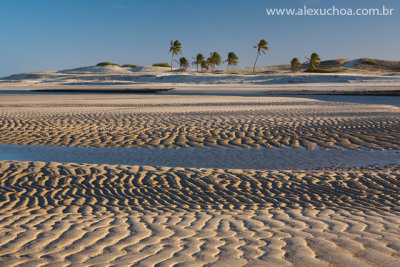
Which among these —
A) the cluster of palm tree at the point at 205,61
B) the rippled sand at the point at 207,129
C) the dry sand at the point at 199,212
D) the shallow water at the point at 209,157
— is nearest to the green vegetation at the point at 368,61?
the cluster of palm tree at the point at 205,61

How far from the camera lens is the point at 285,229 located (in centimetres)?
515

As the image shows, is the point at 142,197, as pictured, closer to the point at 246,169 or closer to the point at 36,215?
the point at 36,215

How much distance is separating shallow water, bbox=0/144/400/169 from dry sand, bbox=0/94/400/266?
0.69 meters

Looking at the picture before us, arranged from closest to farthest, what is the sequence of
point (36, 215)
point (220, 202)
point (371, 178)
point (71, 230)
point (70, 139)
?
point (71, 230) → point (36, 215) → point (220, 202) → point (371, 178) → point (70, 139)

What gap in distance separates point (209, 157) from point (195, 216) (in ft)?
15.3

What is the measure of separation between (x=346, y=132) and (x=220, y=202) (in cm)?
799

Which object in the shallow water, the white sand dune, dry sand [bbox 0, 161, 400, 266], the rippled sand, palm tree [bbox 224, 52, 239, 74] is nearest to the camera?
dry sand [bbox 0, 161, 400, 266]

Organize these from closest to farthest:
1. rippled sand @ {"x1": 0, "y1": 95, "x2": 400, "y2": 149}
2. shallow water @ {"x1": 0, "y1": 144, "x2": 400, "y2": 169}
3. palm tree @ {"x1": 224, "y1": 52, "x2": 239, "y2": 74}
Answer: shallow water @ {"x1": 0, "y1": 144, "x2": 400, "y2": 169} < rippled sand @ {"x1": 0, "y1": 95, "x2": 400, "y2": 149} < palm tree @ {"x1": 224, "y1": 52, "x2": 239, "y2": 74}

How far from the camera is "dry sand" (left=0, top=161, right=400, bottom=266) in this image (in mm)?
4090

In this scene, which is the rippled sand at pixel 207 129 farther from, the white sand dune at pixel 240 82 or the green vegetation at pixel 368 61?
the green vegetation at pixel 368 61

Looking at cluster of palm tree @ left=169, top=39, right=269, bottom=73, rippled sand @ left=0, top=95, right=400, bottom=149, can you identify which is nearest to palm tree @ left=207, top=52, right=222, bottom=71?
cluster of palm tree @ left=169, top=39, right=269, bottom=73

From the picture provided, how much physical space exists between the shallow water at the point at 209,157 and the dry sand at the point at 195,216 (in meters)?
1.04

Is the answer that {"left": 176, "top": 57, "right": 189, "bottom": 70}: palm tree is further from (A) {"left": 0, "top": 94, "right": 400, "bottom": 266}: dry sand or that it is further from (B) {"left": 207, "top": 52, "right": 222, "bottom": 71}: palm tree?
(A) {"left": 0, "top": 94, "right": 400, "bottom": 266}: dry sand

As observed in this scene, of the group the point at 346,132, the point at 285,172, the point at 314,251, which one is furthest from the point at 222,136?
→ the point at 314,251
